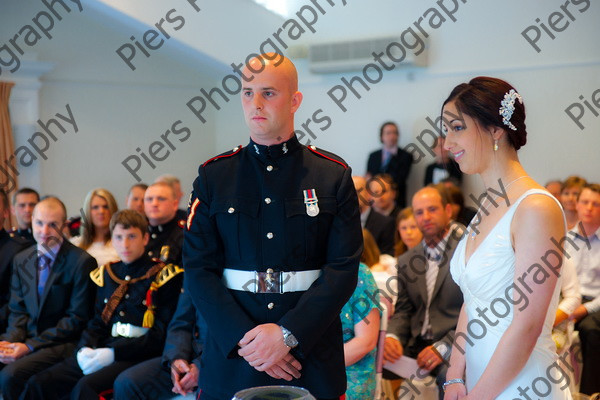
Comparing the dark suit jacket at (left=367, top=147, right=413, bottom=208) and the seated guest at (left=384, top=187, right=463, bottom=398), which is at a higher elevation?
the dark suit jacket at (left=367, top=147, right=413, bottom=208)

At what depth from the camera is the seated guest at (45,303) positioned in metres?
3.62

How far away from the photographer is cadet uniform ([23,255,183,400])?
342 centimetres

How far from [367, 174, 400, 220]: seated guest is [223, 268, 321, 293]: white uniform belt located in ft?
14.1

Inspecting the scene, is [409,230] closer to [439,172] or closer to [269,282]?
[269,282]

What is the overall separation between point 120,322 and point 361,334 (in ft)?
4.59

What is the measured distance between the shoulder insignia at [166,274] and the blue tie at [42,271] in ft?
2.50

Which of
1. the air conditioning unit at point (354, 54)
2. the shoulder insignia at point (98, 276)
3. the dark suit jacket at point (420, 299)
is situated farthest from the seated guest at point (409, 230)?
the air conditioning unit at point (354, 54)

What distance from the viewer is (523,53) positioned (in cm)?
748

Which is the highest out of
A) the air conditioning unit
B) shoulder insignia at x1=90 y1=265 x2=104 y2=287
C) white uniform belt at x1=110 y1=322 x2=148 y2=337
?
the air conditioning unit

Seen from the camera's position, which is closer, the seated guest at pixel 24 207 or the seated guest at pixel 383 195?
the seated guest at pixel 24 207

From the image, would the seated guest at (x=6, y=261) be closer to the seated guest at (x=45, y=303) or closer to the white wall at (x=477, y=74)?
the seated guest at (x=45, y=303)

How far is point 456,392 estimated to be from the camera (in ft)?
5.97

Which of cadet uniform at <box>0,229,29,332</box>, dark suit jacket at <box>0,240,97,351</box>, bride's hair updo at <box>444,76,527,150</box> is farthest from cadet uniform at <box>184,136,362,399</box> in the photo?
cadet uniform at <box>0,229,29,332</box>

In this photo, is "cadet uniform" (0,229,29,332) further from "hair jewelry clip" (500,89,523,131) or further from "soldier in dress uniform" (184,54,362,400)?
"hair jewelry clip" (500,89,523,131)
